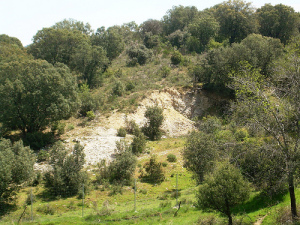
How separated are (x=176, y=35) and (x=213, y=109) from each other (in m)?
23.0

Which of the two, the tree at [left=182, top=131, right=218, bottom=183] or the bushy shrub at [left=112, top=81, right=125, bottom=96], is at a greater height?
the bushy shrub at [left=112, top=81, right=125, bottom=96]

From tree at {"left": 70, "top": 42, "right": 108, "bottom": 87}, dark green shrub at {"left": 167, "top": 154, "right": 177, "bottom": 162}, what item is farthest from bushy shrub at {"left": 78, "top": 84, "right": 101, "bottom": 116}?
dark green shrub at {"left": 167, "top": 154, "right": 177, "bottom": 162}

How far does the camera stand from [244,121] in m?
11.9

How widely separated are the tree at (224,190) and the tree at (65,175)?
10.9 metres

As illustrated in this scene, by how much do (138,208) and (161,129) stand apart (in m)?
17.9

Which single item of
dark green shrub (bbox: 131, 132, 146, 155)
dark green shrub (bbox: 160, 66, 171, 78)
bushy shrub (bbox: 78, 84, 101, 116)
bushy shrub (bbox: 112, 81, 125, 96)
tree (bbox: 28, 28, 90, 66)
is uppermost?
tree (bbox: 28, 28, 90, 66)

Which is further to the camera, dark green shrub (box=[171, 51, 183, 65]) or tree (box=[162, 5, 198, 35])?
tree (box=[162, 5, 198, 35])

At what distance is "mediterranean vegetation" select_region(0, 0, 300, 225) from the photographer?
11.5 meters

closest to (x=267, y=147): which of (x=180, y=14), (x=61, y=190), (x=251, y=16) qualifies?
(x=61, y=190)

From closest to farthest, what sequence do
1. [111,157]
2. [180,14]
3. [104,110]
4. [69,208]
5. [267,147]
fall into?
[267,147], [69,208], [111,157], [104,110], [180,14]

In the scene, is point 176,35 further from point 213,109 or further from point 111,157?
point 111,157

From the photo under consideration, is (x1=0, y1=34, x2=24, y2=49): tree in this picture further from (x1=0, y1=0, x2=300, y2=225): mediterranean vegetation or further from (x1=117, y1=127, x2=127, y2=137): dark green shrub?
(x1=117, y1=127, x2=127, y2=137): dark green shrub

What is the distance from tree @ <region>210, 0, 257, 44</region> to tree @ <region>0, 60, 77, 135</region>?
35.4m

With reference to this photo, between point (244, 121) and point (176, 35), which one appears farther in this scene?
point (176, 35)
